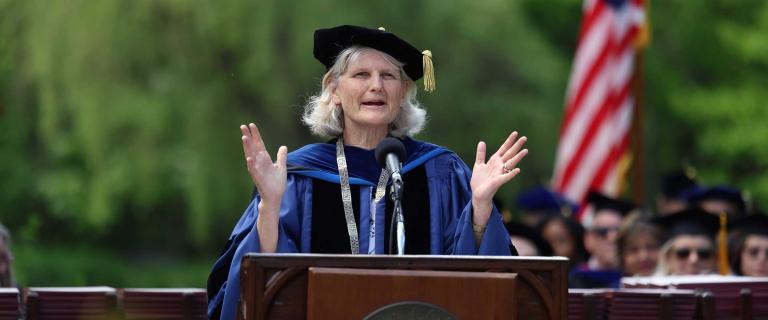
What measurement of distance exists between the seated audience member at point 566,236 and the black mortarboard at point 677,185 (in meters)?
2.33

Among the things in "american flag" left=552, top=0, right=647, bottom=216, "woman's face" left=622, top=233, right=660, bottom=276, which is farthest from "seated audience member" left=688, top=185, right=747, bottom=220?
"american flag" left=552, top=0, right=647, bottom=216

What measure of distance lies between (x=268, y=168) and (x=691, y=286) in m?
2.73

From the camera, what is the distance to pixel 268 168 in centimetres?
601

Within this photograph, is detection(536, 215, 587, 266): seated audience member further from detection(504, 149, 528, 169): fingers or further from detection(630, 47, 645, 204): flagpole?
detection(504, 149, 528, 169): fingers

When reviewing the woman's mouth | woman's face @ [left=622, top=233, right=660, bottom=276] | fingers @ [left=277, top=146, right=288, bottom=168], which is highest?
the woman's mouth

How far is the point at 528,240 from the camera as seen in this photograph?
1101 centimetres

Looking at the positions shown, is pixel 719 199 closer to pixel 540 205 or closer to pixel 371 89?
pixel 540 205

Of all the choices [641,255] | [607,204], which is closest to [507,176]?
[641,255]

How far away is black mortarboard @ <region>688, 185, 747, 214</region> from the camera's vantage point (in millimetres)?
13875

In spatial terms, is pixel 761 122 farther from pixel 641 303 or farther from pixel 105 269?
pixel 641 303

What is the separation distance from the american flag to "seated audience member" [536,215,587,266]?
3913 millimetres

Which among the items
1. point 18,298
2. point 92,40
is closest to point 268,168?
point 18,298

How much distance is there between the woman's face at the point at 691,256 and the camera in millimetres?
11297

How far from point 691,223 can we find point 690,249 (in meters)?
0.58
